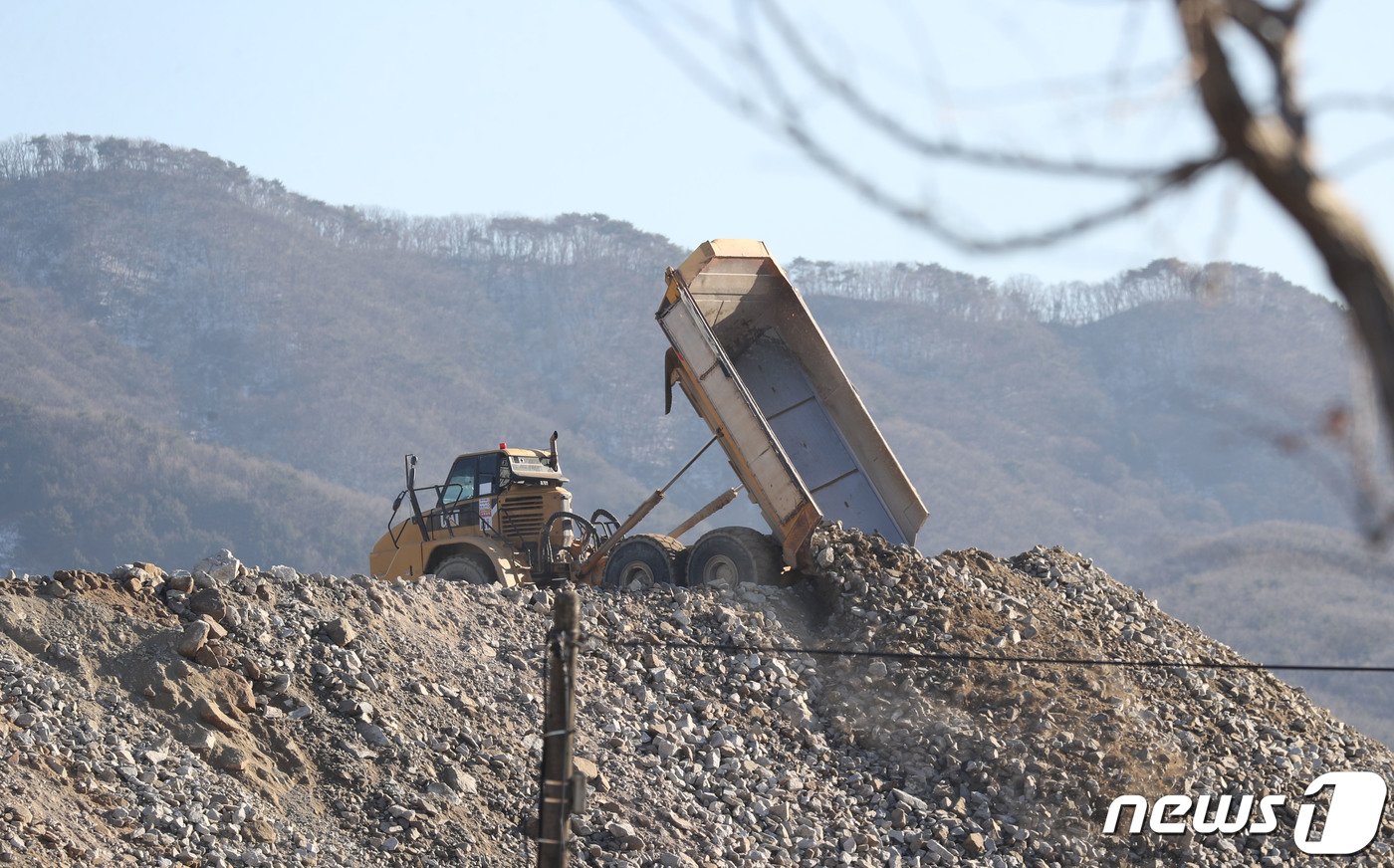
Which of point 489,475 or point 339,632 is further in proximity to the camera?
point 489,475

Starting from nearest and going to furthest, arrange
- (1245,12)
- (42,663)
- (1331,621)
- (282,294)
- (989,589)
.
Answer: (1245,12)
(42,663)
(989,589)
(1331,621)
(282,294)

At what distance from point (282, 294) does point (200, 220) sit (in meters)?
12.5

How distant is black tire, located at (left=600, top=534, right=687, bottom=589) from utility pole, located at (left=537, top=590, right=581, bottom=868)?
8.31 metres

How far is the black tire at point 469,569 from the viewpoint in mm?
17859

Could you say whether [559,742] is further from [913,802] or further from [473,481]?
[473,481]

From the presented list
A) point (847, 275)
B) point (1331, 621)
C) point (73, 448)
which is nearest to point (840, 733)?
point (1331, 621)

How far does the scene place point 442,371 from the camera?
114 meters

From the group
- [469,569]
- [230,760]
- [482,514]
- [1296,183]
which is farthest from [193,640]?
[1296,183]

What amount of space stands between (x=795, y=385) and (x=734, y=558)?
195 centimetres

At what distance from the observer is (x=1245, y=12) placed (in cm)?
317

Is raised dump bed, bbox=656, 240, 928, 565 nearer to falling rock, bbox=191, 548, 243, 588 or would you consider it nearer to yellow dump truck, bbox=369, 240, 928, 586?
yellow dump truck, bbox=369, 240, 928, 586

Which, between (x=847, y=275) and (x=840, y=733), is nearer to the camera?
(x=840, y=733)

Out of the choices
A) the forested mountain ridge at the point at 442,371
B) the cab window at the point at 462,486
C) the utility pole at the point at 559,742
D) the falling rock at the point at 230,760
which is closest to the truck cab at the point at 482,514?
the cab window at the point at 462,486

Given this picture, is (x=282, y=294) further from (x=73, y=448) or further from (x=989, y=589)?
(x=989, y=589)
